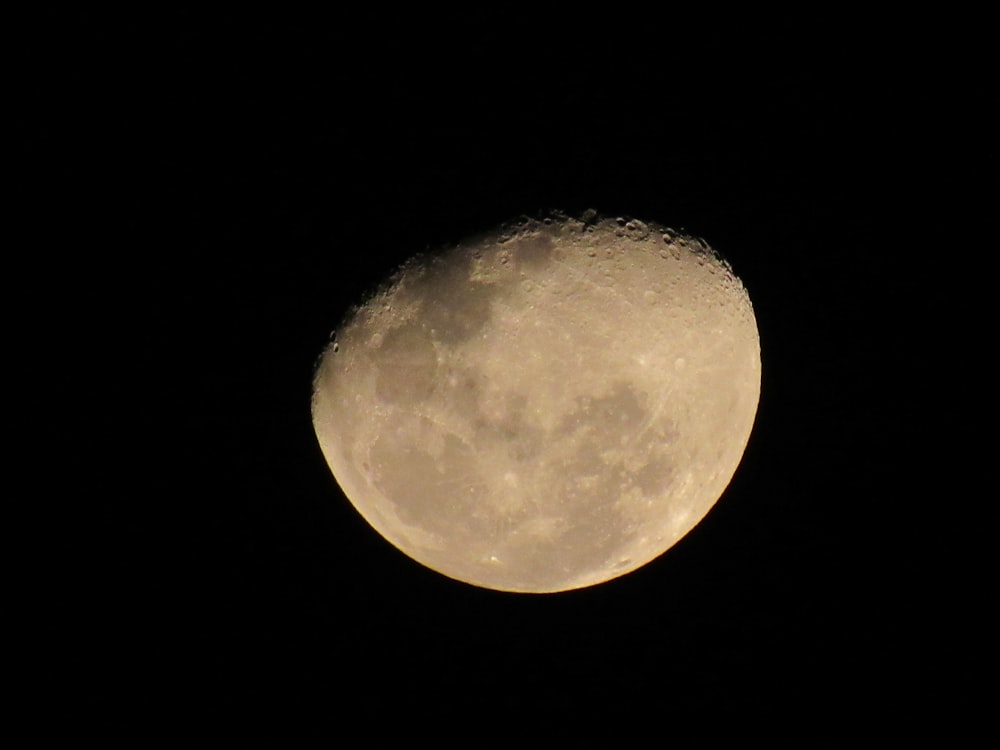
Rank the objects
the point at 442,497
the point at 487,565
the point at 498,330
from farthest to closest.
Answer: the point at 487,565 < the point at 442,497 < the point at 498,330

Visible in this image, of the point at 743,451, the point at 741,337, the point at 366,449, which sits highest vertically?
the point at 741,337

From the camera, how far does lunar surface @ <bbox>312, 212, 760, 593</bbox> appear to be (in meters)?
3.52

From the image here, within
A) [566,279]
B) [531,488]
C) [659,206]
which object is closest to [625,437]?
[531,488]

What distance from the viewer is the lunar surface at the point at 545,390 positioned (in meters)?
3.52

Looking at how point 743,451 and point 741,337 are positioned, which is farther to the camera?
point 743,451

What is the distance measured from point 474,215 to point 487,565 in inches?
62.5

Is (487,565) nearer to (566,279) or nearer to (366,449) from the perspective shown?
(366,449)

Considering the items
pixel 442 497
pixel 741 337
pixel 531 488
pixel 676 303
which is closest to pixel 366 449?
pixel 442 497

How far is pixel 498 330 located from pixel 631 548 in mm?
1283

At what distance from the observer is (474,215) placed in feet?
11.6

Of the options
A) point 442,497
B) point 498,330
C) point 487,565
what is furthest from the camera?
point 487,565

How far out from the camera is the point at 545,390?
3.52m

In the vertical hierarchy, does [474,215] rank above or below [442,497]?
above

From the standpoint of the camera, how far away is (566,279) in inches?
139
